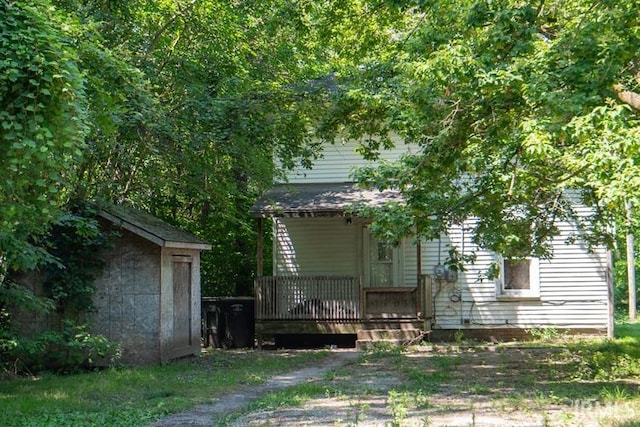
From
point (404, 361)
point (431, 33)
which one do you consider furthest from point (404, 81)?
point (404, 361)

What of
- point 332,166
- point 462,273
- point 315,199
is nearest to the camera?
point 315,199

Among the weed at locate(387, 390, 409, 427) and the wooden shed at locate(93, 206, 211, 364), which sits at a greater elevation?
the wooden shed at locate(93, 206, 211, 364)

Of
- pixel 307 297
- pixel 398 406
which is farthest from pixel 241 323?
pixel 398 406

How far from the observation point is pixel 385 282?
855 inches

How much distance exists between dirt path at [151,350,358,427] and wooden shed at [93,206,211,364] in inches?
103

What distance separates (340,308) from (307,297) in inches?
34.7

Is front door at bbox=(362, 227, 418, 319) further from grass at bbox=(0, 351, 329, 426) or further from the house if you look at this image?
grass at bbox=(0, 351, 329, 426)

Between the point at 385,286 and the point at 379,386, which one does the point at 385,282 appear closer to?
the point at 385,286

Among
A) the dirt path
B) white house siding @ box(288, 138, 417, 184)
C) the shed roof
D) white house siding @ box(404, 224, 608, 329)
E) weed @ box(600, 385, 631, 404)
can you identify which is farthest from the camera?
white house siding @ box(288, 138, 417, 184)

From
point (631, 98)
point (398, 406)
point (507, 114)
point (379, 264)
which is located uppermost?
point (631, 98)

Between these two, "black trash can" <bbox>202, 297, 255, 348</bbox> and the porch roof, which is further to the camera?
"black trash can" <bbox>202, 297, 255, 348</bbox>

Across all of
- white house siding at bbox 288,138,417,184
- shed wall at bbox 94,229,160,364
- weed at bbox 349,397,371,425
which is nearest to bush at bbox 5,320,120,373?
shed wall at bbox 94,229,160,364

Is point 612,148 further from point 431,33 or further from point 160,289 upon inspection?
point 160,289

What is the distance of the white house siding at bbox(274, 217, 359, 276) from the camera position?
21.9 meters
